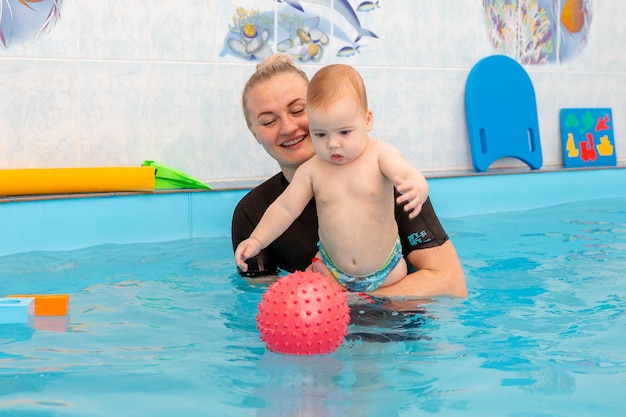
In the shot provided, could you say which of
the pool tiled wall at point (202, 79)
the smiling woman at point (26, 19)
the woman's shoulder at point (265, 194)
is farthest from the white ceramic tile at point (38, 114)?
the woman's shoulder at point (265, 194)

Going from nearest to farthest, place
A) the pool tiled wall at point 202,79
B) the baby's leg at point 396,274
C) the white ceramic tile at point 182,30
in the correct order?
the baby's leg at point 396,274 < the pool tiled wall at point 202,79 < the white ceramic tile at point 182,30

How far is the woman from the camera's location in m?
3.18

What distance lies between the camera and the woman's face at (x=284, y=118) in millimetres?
3287

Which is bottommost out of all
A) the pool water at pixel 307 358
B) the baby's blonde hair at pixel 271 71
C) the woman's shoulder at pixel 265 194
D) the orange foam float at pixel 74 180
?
the pool water at pixel 307 358

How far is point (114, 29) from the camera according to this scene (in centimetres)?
539

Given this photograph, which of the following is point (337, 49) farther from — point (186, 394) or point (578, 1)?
point (186, 394)

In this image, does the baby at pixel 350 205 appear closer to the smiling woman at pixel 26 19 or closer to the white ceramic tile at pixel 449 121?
the smiling woman at pixel 26 19

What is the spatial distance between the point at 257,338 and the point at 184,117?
124 inches

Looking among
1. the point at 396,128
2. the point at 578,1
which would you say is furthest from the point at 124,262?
the point at 578,1

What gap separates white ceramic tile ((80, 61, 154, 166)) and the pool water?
4.19 feet

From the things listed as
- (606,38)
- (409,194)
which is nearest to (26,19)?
(409,194)

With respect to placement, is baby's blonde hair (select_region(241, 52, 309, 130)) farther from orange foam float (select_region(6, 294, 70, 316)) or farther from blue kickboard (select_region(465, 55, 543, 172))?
blue kickboard (select_region(465, 55, 543, 172))

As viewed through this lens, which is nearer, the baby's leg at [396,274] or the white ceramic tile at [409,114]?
the baby's leg at [396,274]

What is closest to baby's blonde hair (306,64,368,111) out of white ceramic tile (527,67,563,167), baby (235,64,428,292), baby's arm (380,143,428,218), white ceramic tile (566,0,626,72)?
baby (235,64,428,292)
